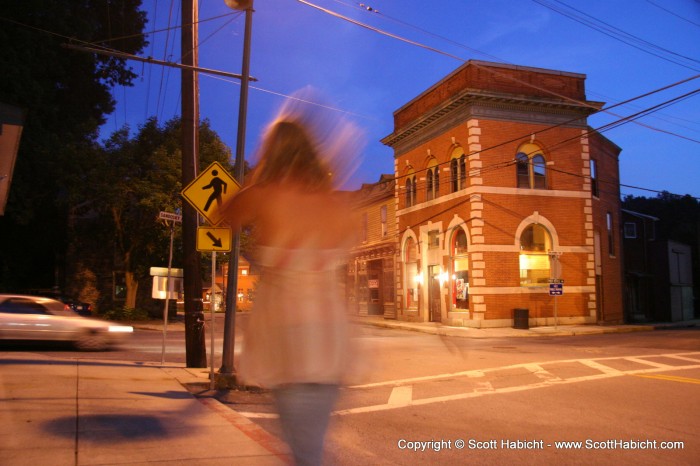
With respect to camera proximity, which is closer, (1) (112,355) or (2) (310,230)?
(2) (310,230)

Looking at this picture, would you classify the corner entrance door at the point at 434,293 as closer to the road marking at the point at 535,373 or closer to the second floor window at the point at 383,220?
the second floor window at the point at 383,220

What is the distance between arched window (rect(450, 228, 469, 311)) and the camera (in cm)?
2494

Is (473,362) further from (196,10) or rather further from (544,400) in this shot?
(196,10)

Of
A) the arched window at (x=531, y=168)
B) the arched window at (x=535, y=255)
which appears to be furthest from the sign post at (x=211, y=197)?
the arched window at (x=531, y=168)

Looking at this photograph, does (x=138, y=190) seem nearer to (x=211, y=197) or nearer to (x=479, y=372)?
(x=211, y=197)

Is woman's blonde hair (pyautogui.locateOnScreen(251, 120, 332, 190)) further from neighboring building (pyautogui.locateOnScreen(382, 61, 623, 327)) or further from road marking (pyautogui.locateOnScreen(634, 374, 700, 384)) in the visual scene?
neighboring building (pyautogui.locateOnScreen(382, 61, 623, 327))

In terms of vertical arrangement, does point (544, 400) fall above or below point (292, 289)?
below

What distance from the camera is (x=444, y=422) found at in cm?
650

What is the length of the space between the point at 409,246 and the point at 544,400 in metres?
23.0

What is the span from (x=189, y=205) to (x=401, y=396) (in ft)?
18.0

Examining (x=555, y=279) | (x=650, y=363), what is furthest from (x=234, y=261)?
(x=555, y=279)

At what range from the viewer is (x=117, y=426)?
5258 mm

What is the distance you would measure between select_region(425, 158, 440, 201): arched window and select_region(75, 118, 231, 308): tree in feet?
33.9

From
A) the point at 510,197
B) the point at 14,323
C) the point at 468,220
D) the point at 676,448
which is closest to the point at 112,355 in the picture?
the point at 14,323
